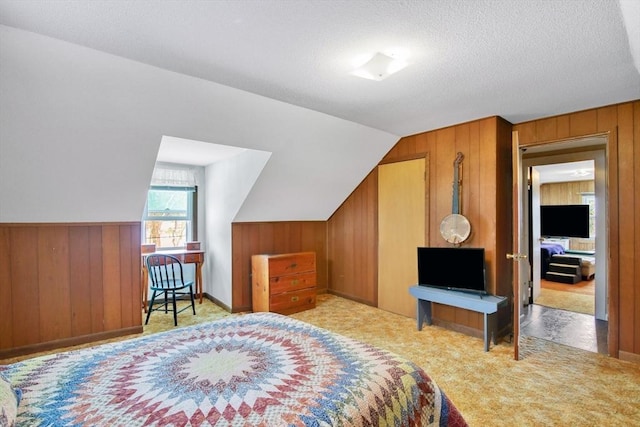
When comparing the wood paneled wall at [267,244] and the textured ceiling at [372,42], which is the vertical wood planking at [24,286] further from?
the textured ceiling at [372,42]

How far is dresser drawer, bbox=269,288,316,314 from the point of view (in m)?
3.95

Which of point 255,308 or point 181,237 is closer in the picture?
point 255,308

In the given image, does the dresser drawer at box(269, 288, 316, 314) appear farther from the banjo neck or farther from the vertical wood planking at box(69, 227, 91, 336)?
the banjo neck

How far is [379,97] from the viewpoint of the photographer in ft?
9.07

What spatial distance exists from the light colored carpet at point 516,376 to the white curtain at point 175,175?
1.92m

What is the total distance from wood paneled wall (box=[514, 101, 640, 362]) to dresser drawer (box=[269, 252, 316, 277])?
3174 millimetres

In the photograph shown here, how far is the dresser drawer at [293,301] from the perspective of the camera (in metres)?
3.95

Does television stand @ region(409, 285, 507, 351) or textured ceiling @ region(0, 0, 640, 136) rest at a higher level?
textured ceiling @ region(0, 0, 640, 136)

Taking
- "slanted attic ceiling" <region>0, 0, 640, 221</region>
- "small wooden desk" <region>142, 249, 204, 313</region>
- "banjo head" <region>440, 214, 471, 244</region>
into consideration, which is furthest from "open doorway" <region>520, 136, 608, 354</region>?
"small wooden desk" <region>142, 249, 204, 313</region>

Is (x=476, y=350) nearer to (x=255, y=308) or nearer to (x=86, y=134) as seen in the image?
(x=255, y=308)

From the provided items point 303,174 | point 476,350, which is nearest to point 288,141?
point 303,174

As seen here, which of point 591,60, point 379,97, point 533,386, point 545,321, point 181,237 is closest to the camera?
point 591,60

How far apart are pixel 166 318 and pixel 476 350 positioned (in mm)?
3529

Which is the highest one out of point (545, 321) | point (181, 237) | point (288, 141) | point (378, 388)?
point (288, 141)
